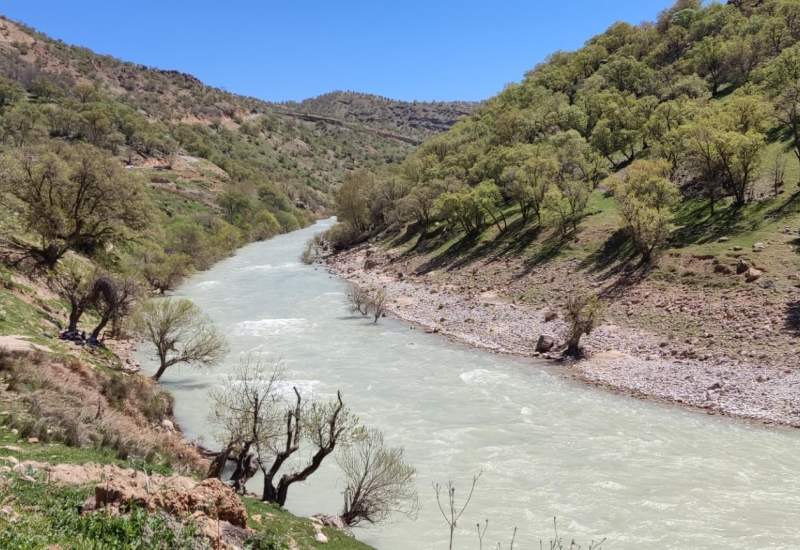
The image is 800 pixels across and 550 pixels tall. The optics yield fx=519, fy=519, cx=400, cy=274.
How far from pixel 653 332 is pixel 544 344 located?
20.7 feet

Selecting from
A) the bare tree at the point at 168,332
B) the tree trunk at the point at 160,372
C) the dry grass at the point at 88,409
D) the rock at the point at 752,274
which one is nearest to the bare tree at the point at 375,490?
the dry grass at the point at 88,409

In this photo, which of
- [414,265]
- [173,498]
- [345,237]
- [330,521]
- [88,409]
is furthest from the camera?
[345,237]

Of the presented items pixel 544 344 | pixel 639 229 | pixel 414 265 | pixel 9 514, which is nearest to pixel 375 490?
pixel 9 514

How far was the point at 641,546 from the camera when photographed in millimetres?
14758

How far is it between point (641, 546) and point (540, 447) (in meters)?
6.26

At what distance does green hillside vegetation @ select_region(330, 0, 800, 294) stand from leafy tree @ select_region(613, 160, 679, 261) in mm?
100

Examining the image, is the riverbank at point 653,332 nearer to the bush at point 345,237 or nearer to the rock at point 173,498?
the rock at point 173,498

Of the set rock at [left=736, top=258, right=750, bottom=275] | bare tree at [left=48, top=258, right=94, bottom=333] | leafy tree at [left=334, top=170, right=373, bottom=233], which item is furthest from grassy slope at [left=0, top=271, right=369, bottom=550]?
leafy tree at [left=334, top=170, right=373, bottom=233]

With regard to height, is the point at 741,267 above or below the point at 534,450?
above

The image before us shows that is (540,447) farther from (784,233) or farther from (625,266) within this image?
(784,233)

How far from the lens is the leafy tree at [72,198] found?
33156 millimetres

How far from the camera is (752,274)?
3084 centimetres

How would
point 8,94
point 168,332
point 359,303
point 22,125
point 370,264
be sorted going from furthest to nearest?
point 8,94 → point 22,125 → point 370,264 → point 359,303 → point 168,332

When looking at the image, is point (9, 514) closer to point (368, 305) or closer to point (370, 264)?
point (368, 305)
